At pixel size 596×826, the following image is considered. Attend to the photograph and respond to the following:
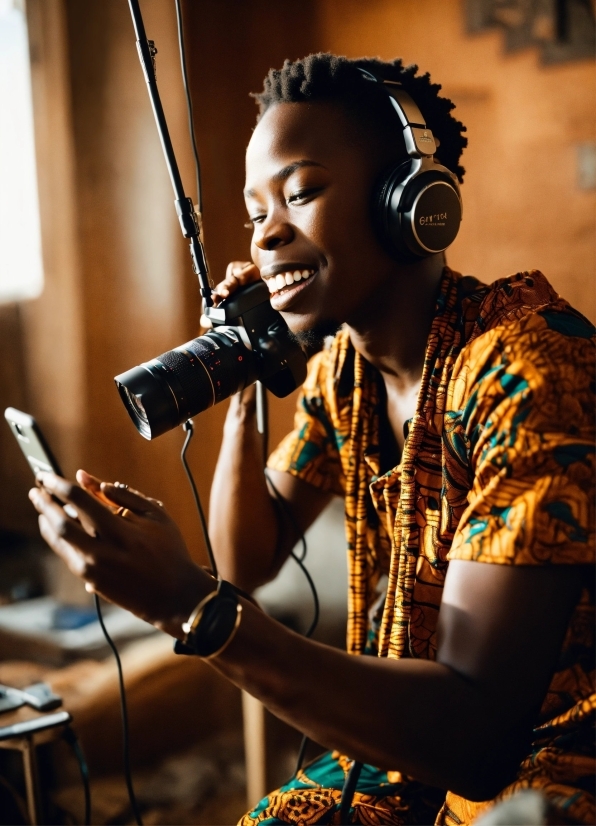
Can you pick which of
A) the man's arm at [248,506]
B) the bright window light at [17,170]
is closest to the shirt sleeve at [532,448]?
the man's arm at [248,506]

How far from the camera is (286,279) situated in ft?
3.32

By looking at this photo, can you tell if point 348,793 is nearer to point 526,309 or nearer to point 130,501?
point 130,501

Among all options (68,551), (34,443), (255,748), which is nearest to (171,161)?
(34,443)

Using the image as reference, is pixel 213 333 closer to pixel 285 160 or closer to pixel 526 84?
pixel 285 160

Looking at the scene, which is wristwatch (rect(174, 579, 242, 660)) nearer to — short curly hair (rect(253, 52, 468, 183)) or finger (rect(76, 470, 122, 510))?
finger (rect(76, 470, 122, 510))

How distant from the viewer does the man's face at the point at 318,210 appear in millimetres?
967

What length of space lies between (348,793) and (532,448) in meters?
0.55

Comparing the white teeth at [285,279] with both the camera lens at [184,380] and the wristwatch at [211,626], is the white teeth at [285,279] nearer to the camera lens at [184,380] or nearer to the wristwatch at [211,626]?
the camera lens at [184,380]

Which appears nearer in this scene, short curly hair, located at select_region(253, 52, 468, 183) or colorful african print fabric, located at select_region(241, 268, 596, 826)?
colorful african print fabric, located at select_region(241, 268, 596, 826)

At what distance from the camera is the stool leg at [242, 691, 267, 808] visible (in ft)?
Result: 4.93

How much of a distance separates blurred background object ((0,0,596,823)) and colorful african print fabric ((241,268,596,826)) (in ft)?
1.20

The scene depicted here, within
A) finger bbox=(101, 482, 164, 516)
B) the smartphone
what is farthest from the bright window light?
finger bbox=(101, 482, 164, 516)

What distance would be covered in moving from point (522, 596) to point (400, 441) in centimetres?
45

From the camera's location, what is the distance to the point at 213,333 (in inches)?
43.9
